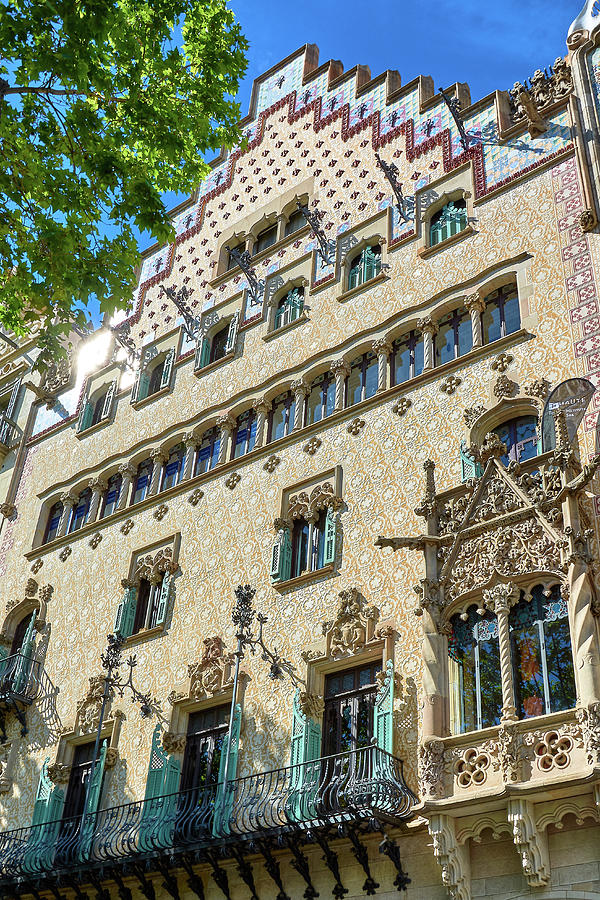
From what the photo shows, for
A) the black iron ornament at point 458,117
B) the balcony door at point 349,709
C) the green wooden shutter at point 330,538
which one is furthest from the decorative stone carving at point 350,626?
the black iron ornament at point 458,117

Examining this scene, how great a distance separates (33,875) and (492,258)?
13152mm

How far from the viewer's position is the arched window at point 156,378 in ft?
74.1

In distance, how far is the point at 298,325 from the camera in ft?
63.8

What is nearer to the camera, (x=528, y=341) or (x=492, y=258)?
(x=528, y=341)

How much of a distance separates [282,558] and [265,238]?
380 inches

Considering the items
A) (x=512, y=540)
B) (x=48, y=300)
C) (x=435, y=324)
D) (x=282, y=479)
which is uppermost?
(x=435, y=324)

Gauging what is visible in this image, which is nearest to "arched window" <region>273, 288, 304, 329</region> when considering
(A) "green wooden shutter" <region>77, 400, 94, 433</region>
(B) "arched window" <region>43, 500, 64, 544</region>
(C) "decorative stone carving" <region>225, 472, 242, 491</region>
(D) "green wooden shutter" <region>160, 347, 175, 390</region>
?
(D) "green wooden shutter" <region>160, 347, 175, 390</region>

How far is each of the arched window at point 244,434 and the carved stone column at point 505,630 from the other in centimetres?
750

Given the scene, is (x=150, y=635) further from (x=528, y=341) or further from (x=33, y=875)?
(x=528, y=341)

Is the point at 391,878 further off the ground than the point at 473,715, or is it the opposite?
the point at 473,715

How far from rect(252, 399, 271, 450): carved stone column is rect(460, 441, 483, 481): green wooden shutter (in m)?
5.05

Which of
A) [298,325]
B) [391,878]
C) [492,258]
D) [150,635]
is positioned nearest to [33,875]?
[150,635]

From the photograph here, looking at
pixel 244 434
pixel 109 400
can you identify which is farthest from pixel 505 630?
pixel 109 400

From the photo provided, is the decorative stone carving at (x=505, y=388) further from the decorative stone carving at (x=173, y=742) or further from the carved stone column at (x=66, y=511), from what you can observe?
the carved stone column at (x=66, y=511)
